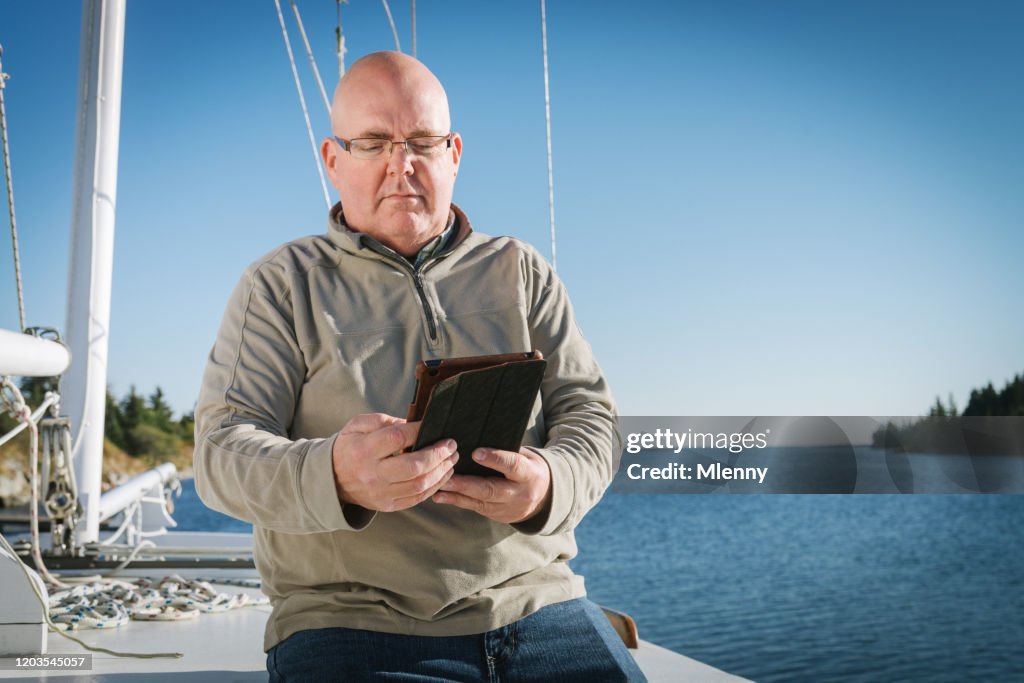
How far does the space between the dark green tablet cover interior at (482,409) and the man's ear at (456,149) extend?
0.51 metres

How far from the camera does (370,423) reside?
1138 millimetres

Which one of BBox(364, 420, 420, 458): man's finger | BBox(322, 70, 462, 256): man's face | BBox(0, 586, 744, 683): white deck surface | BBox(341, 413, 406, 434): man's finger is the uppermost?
BBox(322, 70, 462, 256): man's face

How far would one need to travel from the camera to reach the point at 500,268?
151 cm

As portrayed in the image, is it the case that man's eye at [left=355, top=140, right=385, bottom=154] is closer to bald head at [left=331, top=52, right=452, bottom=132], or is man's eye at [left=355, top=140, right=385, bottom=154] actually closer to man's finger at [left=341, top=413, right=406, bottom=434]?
bald head at [left=331, top=52, right=452, bottom=132]

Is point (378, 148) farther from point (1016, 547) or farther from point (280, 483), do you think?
point (1016, 547)

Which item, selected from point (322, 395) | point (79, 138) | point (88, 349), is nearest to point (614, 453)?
point (322, 395)

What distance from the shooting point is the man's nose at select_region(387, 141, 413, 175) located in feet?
4.81

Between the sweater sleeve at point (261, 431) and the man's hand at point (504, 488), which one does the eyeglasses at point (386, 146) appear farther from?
the man's hand at point (504, 488)

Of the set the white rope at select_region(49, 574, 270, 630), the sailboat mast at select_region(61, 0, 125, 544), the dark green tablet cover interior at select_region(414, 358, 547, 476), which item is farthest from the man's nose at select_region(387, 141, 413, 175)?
the sailboat mast at select_region(61, 0, 125, 544)

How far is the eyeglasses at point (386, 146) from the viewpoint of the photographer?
1471 millimetres

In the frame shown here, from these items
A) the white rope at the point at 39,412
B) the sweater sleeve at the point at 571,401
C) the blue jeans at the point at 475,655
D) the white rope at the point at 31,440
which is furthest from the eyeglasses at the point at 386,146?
the white rope at the point at 39,412

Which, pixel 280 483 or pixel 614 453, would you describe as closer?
pixel 280 483

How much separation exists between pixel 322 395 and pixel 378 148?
1.21ft

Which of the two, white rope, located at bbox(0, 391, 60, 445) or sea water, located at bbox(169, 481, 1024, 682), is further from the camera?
sea water, located at bbox(169, 481, 1024, 682)
